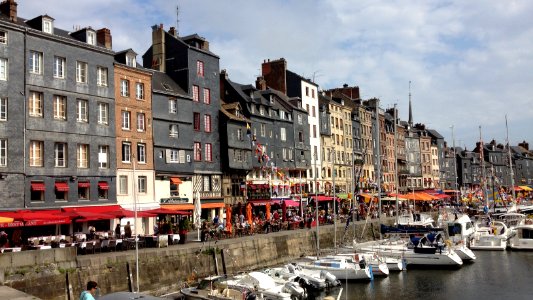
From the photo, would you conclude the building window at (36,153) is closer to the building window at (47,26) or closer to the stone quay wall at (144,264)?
the building window at (47,26)

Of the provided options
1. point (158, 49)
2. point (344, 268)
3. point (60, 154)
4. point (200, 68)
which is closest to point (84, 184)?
point (60, 154)

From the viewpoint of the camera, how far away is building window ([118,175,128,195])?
39.5 metres

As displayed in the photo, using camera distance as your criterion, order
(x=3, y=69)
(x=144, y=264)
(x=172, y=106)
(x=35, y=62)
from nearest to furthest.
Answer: (x=144, y=264)
(x=3, y=69)
(x=35, y=62)
(x=172, y=106)

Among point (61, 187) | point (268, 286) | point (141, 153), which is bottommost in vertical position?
point (268, 286)

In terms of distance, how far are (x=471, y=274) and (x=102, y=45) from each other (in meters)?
31.1

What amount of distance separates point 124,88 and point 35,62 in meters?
7.77

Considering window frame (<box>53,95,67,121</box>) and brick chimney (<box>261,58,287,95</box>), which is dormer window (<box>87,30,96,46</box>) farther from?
brick chimney (<box>261,58,287,95</box>)

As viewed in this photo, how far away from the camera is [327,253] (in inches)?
1635

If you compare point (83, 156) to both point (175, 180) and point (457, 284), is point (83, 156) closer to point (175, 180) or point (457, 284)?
point (175, 180)

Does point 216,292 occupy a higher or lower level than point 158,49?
lower

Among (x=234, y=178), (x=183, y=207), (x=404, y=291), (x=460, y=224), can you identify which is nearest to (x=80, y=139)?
(x=183, y=207)

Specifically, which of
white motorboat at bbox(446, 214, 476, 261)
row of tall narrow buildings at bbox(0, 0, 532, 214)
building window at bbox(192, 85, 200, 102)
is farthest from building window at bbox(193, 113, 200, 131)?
white motorboat at bbox(446, 214, 476, 261)

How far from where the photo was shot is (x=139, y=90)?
1644 inches

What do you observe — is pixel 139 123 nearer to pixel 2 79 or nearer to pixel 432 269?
pixel 2 79
